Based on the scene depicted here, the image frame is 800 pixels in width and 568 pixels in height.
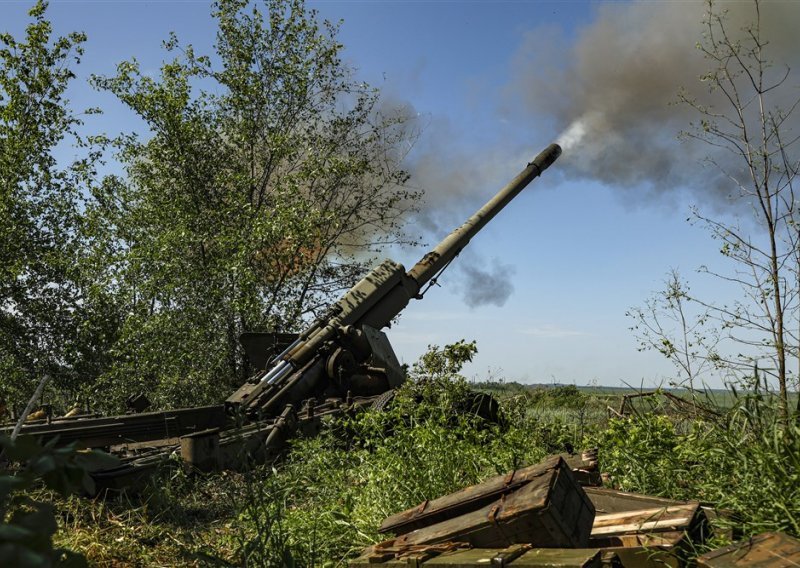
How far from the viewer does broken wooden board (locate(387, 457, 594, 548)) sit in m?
3.94

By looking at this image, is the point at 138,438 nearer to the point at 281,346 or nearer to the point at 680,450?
the point at 281,346

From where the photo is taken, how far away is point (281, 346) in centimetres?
1184

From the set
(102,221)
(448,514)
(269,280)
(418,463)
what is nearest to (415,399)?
(418,463)

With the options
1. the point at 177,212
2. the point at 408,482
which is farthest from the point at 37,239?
the point at 408,482

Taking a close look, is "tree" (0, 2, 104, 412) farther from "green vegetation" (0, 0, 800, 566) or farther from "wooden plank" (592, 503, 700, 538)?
"wooden plank" (592, 503, 700, 538)

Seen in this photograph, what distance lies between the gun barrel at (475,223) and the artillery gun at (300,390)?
0.02m

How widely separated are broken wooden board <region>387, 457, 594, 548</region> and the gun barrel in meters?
8.64

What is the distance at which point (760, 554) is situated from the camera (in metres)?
3.63

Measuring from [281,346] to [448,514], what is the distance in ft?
24.8

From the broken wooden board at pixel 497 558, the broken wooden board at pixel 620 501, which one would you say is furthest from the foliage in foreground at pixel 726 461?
the broken wooden board at pixel 497 558

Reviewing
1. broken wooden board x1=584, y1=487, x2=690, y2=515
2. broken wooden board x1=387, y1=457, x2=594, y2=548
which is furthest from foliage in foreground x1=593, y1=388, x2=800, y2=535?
broken wooden board x1=387, y1=457, x2=594, y2=548

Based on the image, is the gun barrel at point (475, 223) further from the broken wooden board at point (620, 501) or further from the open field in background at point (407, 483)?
the broken wooden board at point (620, 501)

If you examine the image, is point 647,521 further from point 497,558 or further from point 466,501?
point 497,558

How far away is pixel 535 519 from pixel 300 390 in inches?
277
